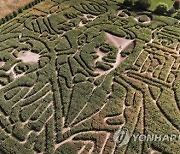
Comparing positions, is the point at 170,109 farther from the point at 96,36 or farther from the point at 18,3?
the point at 18,3

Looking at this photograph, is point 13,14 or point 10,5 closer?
point 13,14

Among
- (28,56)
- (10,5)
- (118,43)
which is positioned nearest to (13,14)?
(10,5)

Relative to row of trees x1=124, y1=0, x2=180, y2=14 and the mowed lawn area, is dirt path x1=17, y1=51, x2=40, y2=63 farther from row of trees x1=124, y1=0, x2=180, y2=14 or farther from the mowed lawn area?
the mowed lawn area

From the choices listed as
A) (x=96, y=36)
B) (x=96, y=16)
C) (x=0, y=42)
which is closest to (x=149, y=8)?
(x=96, y=16)

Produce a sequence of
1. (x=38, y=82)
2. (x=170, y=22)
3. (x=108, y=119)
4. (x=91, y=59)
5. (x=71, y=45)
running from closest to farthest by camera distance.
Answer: (x=108, y=119) → (x=38, y=82) → (x=91, y=59) → (x=71, y=45) → (x=170, y=22)

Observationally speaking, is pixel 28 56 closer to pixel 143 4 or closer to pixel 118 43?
pixel 118 43

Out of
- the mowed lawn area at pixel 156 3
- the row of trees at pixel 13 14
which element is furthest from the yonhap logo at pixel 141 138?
the row of trees at pixel 13 14

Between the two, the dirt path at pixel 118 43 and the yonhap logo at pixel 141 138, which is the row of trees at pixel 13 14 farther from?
the yonhap logo at pixel 141 138
